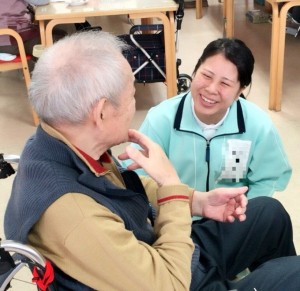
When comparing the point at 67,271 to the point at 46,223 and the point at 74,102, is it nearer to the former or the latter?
the point at 46,223

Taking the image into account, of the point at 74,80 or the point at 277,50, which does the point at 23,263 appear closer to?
the point at 74,80

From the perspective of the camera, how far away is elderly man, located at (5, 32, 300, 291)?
890mm

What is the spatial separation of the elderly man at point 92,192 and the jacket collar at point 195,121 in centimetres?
48

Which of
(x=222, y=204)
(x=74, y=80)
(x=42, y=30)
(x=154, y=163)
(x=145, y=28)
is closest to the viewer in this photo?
(x=74, y=80)

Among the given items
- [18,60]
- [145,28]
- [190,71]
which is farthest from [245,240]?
[190,71]

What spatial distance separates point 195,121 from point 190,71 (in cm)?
230

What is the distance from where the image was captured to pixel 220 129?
1629 millimetres

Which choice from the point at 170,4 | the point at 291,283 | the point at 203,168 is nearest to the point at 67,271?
the point at 291,283

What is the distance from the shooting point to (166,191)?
108cm

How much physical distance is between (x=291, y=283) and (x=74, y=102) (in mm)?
702

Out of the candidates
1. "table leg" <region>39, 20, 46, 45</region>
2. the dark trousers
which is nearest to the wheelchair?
the dark trousers

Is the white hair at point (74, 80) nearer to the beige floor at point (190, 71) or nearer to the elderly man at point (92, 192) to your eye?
the elderly man at point (92, 192)

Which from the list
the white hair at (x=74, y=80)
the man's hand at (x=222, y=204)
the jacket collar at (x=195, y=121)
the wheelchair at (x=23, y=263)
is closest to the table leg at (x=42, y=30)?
the jacket collar at (x=195, y=121)

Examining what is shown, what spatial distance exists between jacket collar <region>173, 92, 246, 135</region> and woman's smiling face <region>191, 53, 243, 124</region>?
3 centimetres
